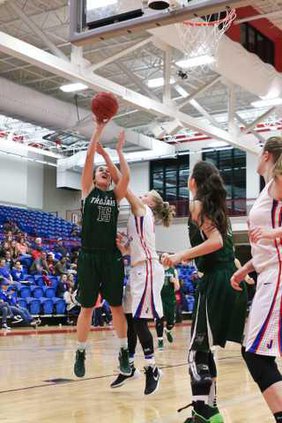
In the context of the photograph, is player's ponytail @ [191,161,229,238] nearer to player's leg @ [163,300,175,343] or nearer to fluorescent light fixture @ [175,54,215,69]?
player's leg @ [163,300,175,343]

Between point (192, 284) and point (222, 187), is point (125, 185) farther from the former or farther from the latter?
point (192, 284)

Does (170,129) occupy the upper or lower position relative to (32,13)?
lower

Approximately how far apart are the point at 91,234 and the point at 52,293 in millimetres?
10402

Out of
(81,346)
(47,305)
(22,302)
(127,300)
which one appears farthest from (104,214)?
(47,305)

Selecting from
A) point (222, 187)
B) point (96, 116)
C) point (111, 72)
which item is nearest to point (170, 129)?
point (111, 72)

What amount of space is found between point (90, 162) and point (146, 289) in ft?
3.48

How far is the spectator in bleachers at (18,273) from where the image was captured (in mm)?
14734

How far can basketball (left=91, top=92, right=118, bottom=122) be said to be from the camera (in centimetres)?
484

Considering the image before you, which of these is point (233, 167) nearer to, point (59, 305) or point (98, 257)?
point (59, 305)

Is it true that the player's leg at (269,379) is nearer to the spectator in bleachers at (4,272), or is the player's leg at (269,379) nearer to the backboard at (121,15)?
the backboard at (121,15)

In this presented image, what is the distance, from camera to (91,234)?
15.8 feet

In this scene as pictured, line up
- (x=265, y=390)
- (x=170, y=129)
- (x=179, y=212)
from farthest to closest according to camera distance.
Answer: (x=179, y=212) → (x=170, y=129) → (x=265, y=390)

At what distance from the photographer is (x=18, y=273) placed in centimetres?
1488

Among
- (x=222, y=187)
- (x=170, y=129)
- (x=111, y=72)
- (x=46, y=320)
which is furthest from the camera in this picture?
(x=111, y=72)
